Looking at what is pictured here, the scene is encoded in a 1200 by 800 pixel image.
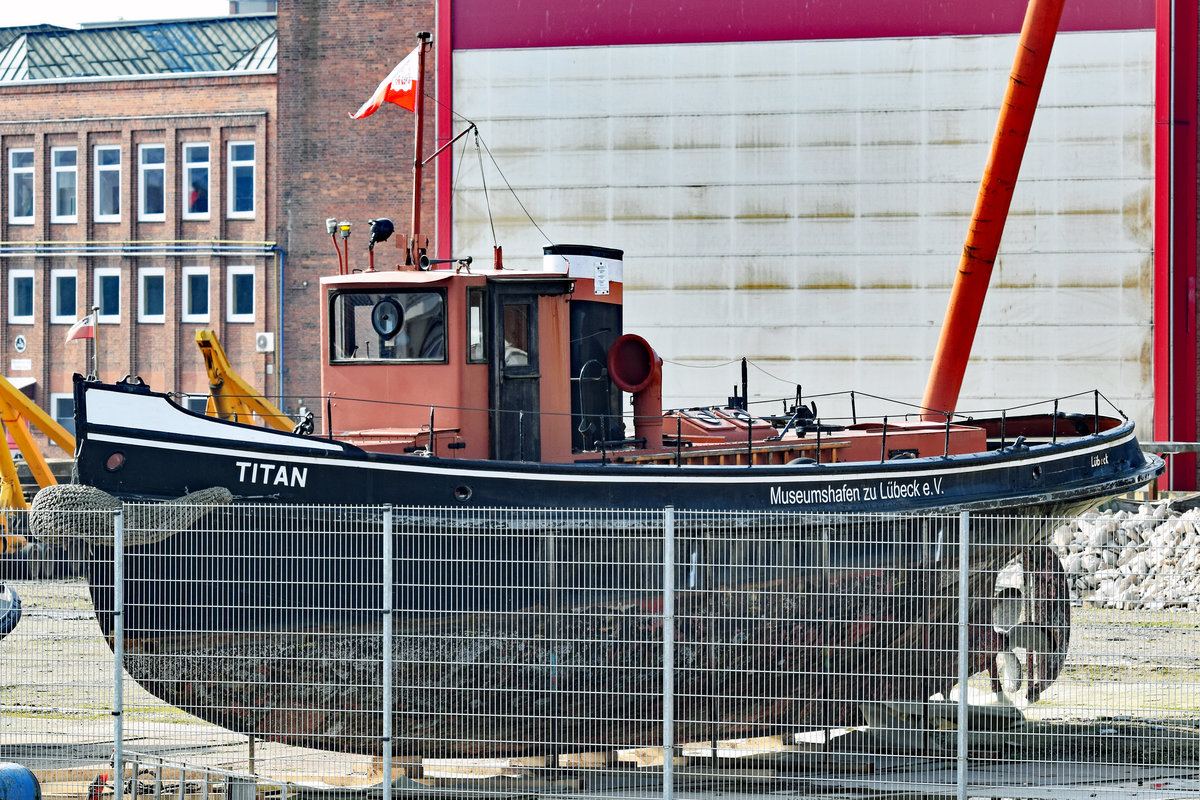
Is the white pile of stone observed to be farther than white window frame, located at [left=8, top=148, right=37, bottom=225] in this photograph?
No

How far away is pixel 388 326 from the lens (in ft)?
33.0

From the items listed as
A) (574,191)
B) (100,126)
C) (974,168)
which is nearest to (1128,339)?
(974,168)

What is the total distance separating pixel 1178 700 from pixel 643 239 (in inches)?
519

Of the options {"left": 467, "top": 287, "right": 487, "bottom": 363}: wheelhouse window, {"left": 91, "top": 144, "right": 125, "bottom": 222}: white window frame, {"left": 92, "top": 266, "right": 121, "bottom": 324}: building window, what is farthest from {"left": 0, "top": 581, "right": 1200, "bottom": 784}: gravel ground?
{"left": 91, "top": 144, "right": 125, "bottom": 222}: white window frame

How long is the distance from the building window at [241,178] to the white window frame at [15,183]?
5.33 metres

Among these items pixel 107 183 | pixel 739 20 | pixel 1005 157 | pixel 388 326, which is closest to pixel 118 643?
pixel 388 326

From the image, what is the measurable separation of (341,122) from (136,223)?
6722mm

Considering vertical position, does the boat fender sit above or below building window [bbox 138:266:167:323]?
below

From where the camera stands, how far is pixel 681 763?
8859mm

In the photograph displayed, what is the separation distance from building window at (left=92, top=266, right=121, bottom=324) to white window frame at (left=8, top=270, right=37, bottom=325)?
1712 millimetres

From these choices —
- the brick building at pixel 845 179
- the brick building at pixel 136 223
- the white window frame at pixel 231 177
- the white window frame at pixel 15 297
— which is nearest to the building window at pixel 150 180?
the brick building at pixel 136 223

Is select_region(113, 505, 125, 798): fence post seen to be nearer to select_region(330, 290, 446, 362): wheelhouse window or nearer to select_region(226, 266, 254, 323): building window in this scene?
select_region(330, 290, 446, 362): wheelhouse window

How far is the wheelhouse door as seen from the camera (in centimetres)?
999

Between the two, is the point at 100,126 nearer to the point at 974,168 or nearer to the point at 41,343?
the point at 41,343
